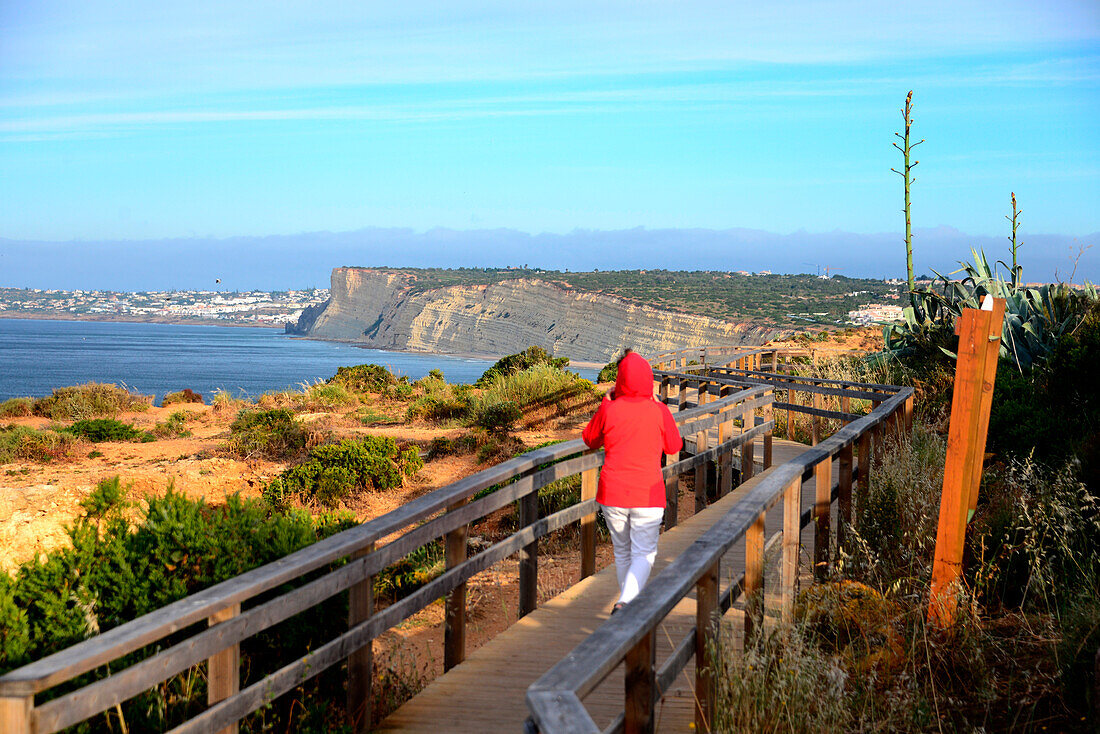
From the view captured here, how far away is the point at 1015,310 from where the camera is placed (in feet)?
46.4

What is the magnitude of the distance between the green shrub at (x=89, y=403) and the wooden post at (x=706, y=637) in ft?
91.0

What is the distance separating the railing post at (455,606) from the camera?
5.00m

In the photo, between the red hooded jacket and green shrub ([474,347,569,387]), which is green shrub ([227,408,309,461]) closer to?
green shrub ([474,347,569,387])

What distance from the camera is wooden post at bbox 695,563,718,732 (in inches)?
→ 133

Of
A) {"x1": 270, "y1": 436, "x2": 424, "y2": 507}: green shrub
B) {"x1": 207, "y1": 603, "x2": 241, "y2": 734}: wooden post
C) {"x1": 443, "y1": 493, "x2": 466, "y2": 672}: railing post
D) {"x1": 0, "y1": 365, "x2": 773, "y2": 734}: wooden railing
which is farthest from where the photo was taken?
{"x1": 270, "y1": 436, "x2": 424, "y2": 507}: green shrub

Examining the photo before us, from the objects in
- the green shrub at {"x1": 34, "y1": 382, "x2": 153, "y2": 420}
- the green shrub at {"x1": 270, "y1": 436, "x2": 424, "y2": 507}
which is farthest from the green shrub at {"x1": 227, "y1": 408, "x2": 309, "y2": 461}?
the green shrub at {"x1": 34, "y1": 382, "x2": 153, "y2": 420}

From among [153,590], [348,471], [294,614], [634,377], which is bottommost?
[348,471]

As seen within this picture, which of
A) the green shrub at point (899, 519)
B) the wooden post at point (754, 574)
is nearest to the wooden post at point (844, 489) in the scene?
the green shrub at point (899, 519)

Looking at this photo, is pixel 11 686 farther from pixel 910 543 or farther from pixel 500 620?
pixel 500 620

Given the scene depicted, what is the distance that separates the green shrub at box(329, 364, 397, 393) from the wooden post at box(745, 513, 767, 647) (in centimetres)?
2784

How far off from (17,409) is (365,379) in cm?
1158

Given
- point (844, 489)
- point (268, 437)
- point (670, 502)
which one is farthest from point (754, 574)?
point (268, 437)

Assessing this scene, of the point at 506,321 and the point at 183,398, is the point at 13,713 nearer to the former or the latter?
the point at 183,398

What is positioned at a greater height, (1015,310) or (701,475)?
(1015,310)
